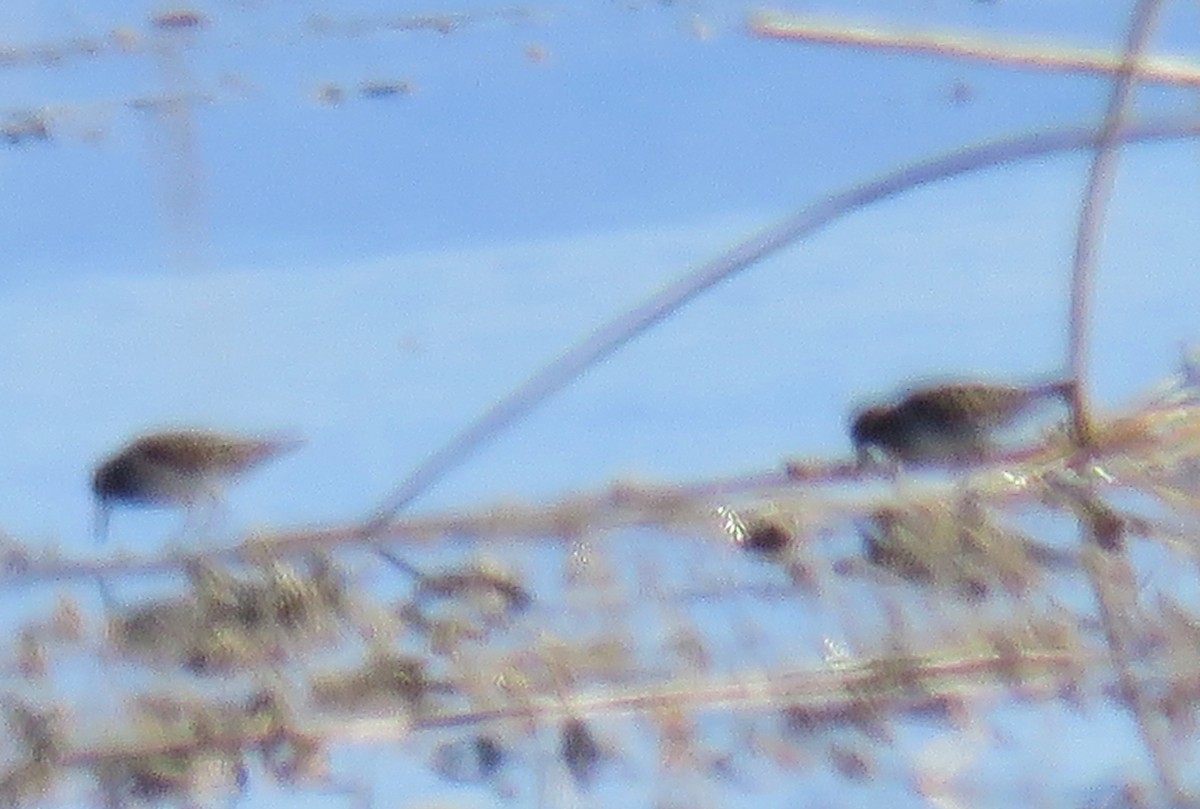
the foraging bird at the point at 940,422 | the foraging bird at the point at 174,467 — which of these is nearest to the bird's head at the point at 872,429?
the foraging bird at the point at 940,422

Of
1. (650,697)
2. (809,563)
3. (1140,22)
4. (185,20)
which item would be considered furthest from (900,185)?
(185,20)

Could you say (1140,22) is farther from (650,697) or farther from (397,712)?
(397,712)

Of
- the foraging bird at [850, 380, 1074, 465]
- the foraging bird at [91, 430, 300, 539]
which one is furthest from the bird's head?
the foraging bird at [91, 430, 300, 539]

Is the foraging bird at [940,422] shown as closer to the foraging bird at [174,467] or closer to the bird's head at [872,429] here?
the bird's head at [872,429]

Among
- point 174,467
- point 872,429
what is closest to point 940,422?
point 872,429

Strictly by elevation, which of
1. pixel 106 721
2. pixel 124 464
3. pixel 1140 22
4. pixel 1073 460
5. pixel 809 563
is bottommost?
pixel 124 464

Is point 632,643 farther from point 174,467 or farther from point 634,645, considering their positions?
point 174,467
